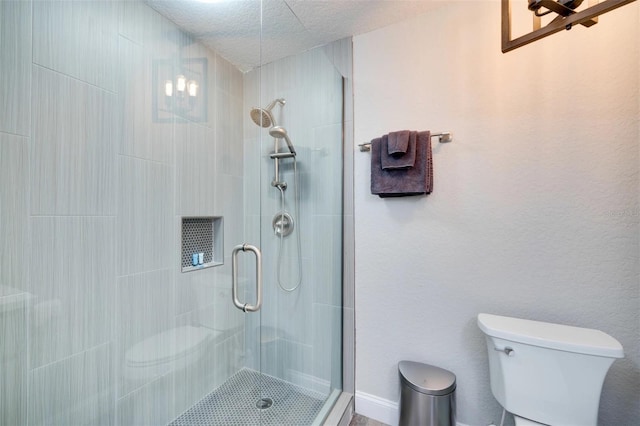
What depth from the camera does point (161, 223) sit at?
145 centimetres

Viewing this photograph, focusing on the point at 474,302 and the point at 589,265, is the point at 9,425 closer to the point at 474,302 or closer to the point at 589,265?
the point at 474,302

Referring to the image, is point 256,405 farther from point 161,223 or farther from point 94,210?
point 94,210

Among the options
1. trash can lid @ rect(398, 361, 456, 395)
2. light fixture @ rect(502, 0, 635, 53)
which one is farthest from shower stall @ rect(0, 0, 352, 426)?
light fixture @ rect(502, 0, 635, 53)

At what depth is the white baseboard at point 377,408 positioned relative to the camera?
1.54 m

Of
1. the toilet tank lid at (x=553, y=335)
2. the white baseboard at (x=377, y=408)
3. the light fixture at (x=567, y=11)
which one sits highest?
the light fixture at (x=567, y=11)

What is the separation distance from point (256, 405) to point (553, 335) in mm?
1539

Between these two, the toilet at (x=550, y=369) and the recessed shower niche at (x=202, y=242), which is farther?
the recessed shower niche at (x=202, y=242)

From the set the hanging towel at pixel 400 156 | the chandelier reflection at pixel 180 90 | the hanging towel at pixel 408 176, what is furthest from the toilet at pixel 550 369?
the chandelier reflection at pixel 180 90

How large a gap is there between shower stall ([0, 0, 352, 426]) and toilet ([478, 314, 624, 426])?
887mm

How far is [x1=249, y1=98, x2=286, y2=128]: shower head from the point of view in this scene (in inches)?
57.9

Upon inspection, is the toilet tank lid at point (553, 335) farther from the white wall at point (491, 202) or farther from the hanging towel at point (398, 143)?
the hanging towel at point (398, 143)

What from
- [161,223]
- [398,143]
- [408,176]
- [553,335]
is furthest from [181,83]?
[553,335]

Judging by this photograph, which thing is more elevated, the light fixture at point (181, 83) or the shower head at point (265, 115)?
the light fixture at point (181, 83)

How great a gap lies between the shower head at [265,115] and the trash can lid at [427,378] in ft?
5.10
